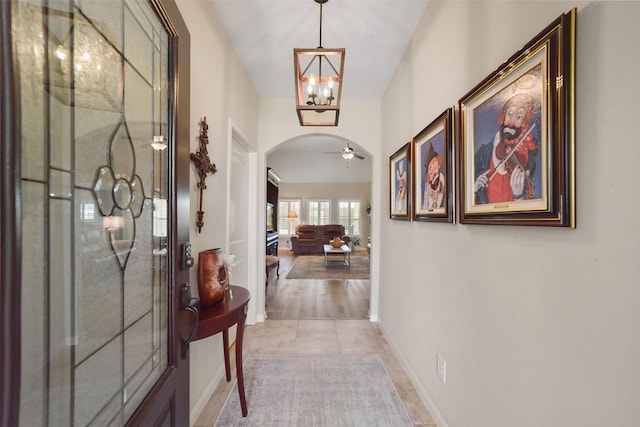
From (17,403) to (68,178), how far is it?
0.46 meters

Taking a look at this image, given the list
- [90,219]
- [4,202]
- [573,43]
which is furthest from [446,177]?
[4,202]

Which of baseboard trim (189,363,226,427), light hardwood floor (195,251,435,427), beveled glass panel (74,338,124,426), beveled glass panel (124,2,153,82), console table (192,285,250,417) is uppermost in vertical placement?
beveled glass panel (124,2,153,82)

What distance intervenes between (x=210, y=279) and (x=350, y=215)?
9548 mm

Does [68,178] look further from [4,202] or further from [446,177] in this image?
[446,177]

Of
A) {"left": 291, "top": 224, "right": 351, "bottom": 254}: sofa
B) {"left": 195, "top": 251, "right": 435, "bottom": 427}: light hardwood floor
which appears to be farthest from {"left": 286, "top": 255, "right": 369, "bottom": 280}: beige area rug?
{"left": 291, "top": 224, "right": 351, "bottom": 254}: sofa

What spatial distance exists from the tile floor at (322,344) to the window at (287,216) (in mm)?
7548

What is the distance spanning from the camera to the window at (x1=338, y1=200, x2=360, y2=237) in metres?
11.1

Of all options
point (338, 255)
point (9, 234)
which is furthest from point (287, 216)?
point (9, 234)

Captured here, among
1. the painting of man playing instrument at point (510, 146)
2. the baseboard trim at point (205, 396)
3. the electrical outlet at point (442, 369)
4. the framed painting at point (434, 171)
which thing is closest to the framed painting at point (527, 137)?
the painting of man playing instrument at point (510, 146)

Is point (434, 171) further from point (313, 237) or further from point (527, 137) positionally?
point (313, 237)

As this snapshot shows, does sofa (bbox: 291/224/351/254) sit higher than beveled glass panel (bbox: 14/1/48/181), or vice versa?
beveled glass panel (bbox: 14/1/48/181)

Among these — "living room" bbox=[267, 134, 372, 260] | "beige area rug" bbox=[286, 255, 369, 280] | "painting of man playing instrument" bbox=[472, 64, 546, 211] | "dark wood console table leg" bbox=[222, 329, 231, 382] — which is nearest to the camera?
"painting of man playing instrument" bbox=[472, 64, 546, 211]

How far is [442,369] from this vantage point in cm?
173

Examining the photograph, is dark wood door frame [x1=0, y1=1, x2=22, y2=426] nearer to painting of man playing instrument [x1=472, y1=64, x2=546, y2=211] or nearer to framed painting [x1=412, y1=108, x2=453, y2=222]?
painting of man playing instrument [x1=472, y1=64, x2=546, y2=211]
